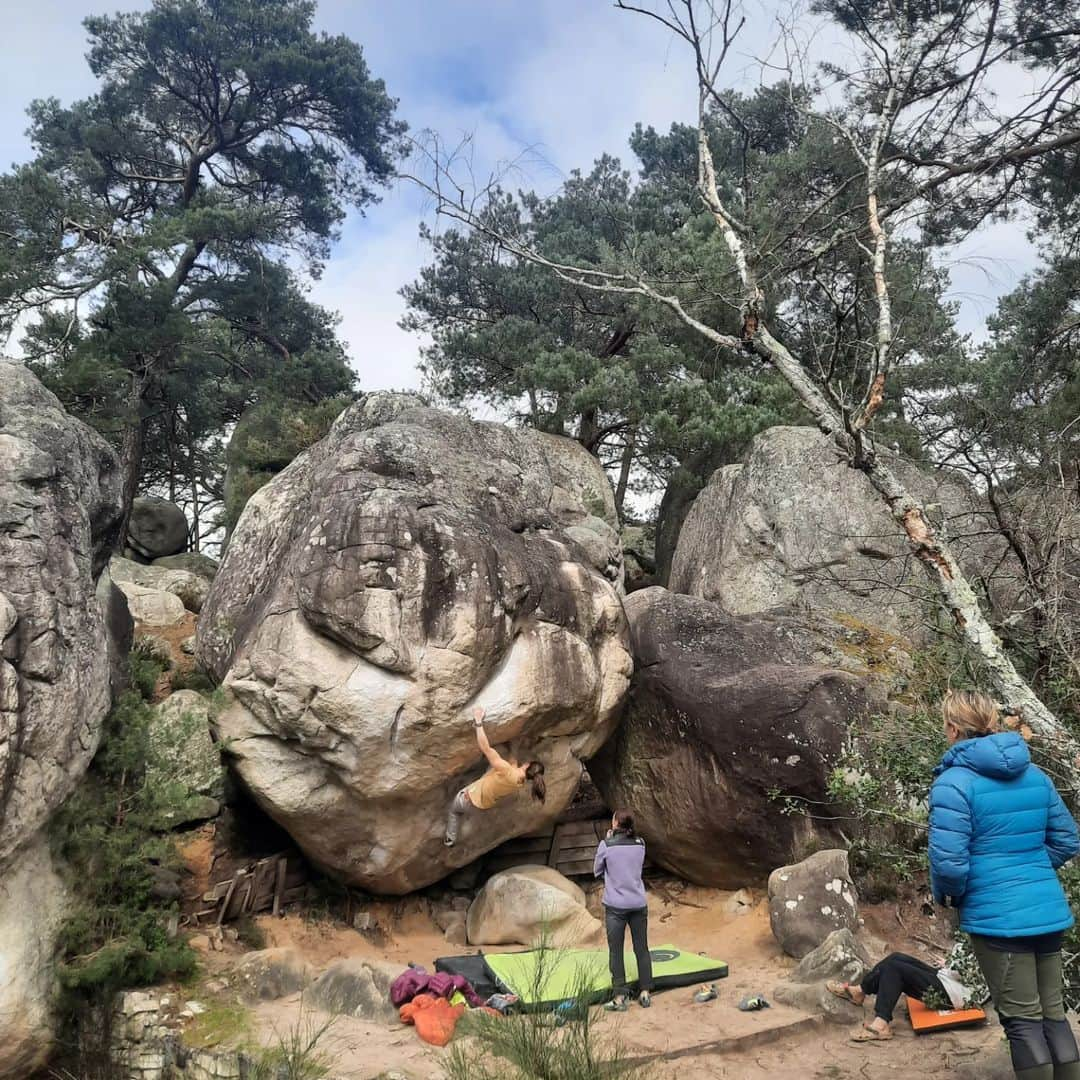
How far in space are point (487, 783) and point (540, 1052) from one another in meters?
3.28

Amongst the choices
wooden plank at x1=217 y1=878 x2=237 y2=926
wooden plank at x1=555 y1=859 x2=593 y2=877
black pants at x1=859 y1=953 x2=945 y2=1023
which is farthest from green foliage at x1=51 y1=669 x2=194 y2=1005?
black pants at x1=859 y1=953 x2=945 y2=1023

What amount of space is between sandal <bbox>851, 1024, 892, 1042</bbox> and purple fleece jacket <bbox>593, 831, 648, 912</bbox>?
1.49m

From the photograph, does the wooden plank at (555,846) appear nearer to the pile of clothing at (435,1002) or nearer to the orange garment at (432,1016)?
the pile of clothing at (435,1002)

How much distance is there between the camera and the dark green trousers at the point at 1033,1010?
3.28 metres

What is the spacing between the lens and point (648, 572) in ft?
55.8

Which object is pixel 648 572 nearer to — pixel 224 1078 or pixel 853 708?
pixel 853 708

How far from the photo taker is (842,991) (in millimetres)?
5766

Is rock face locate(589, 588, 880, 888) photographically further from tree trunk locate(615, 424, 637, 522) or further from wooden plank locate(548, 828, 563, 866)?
tree trunk locate(615, 424, 637, 522)

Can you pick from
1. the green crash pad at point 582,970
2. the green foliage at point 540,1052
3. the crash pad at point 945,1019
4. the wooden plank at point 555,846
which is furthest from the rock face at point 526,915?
the crash pad at point 945,1019

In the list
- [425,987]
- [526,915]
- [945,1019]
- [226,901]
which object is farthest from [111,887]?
[945,1019]

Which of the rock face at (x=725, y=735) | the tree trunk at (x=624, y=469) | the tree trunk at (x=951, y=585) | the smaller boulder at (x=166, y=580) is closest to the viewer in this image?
the tree trunk at (x=951, y=585)

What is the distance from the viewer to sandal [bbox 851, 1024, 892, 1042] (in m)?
5.13

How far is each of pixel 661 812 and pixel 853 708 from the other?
218 centimetres

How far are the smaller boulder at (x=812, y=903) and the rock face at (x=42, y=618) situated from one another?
5.50 m
